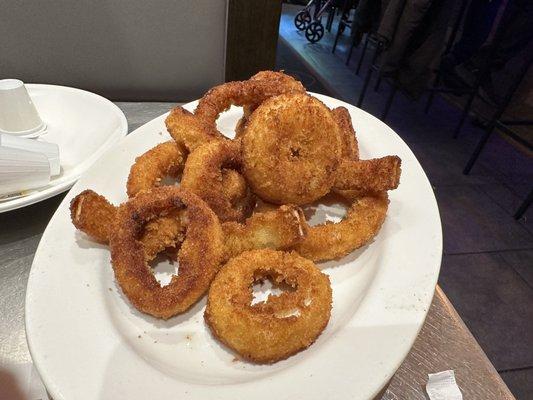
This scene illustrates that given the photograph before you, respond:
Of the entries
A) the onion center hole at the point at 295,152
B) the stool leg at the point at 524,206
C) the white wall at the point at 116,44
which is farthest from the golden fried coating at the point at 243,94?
the stool leg at the point at 524,206

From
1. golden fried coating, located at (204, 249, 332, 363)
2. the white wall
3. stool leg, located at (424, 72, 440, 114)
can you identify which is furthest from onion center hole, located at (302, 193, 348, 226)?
stool leg, located at (424, 72, 440, 114)

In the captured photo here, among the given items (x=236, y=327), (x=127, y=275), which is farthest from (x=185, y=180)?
(x=236, y=327)

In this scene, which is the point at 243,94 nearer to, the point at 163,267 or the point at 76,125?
the point at 163,267

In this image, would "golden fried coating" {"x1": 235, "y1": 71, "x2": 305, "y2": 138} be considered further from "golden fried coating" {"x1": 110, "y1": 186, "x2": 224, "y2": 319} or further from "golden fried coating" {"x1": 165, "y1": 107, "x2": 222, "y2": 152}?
"golden fried coating" {"x1": 110, "y1": 186, "x2": 224, "y2": 319}

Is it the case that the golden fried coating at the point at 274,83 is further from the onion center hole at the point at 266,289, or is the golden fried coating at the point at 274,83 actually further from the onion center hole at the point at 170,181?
the onion center hole at the point at 266,289

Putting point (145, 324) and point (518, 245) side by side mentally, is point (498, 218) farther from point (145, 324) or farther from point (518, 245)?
point (145, 324)

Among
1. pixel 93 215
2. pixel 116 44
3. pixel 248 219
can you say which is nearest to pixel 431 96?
pixel 116 44

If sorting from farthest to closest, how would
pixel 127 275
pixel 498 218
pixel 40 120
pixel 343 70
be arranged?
pixel 343 70
pixel 498 218
pixel 40 120
pixel 127 275
